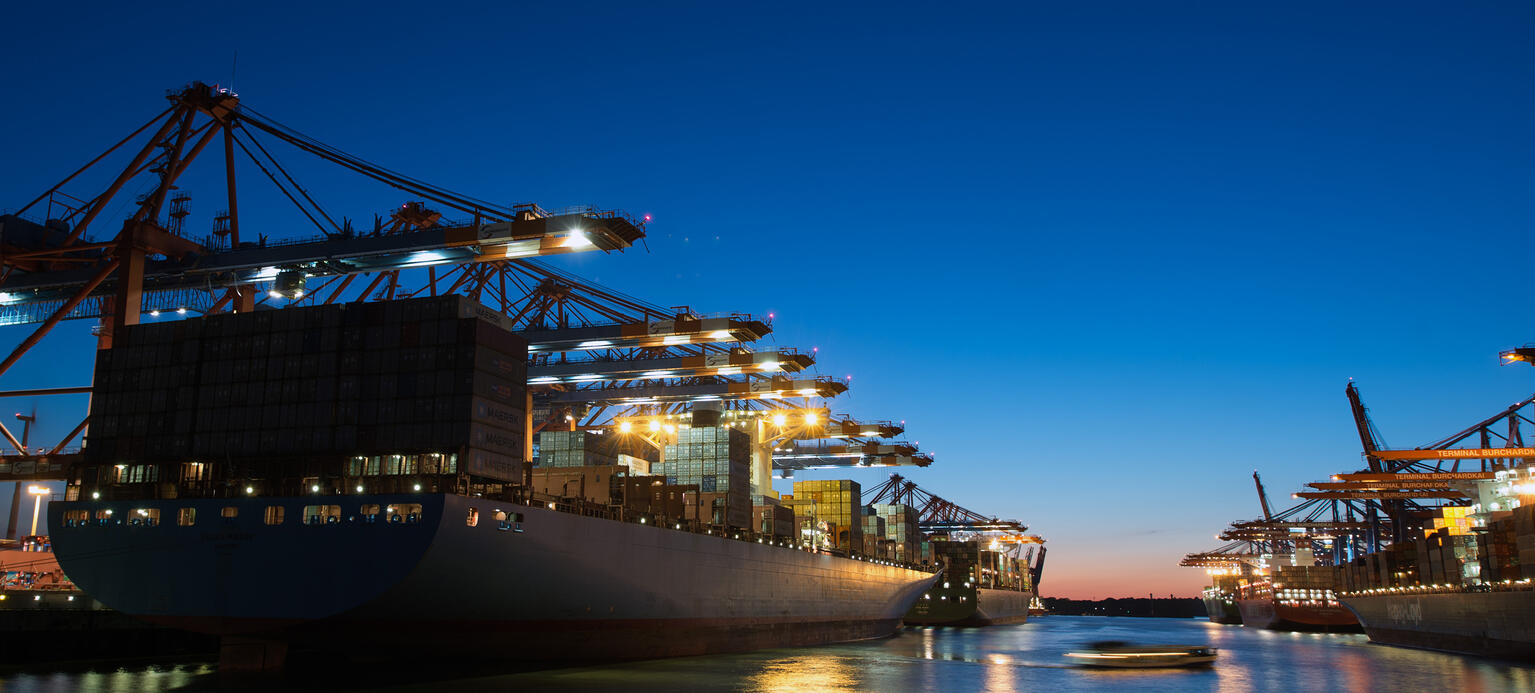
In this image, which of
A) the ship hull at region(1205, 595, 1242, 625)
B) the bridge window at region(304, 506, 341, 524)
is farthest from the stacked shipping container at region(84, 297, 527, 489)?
the ship hull at region(1205, 595, 1242, 625)

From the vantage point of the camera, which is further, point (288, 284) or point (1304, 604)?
point (1304, 604)

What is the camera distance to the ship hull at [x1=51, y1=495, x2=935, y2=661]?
28.4 metres

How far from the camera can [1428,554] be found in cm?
5166

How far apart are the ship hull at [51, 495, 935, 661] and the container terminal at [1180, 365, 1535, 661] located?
112 feet

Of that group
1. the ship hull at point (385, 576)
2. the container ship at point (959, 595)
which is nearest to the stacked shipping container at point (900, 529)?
the container ship at point (959, 595)

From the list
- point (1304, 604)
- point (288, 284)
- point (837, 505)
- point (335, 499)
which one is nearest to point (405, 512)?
point (335, 499)

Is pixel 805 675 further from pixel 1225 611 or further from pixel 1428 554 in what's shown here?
pixel 1225 611

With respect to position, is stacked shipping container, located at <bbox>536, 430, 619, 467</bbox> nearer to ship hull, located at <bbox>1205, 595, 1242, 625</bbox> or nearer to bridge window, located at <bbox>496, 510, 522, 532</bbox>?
bridge window, located at <bbox>496, 510, 522, 532</bbox>

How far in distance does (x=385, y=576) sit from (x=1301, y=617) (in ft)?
285

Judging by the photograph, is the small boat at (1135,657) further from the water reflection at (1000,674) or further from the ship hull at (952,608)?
the ship hull at (952,608)

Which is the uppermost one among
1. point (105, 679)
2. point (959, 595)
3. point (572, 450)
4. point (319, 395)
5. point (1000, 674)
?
point (319, 395)

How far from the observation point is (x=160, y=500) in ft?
101

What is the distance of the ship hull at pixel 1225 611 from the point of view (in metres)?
135

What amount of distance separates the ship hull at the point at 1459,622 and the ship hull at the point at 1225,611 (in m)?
74.7
